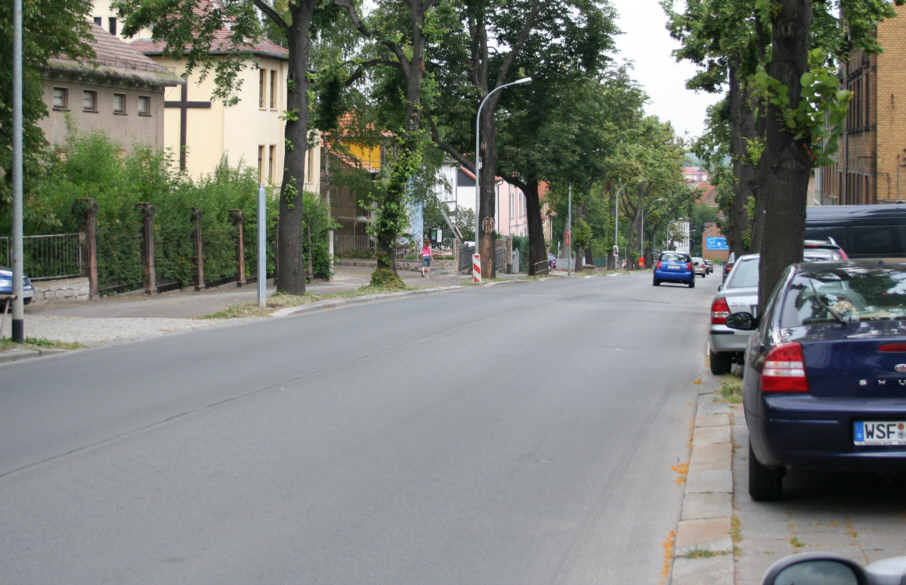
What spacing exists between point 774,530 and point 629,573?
1.07 metres

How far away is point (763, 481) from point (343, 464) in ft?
10.0

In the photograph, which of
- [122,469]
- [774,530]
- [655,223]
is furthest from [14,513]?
[655,223]

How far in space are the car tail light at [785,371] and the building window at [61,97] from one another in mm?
35776

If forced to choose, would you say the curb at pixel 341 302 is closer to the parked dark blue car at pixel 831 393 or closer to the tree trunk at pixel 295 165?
the tree trunk at pixel 295 165

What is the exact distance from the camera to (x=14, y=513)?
695cm

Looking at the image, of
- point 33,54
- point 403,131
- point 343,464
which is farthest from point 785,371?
point 403,131

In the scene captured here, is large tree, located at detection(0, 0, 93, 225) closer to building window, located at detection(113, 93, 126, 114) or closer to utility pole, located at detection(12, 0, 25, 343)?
utility pole, located at detection(12, 0, 25, 343)

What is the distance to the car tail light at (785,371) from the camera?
6812 mm

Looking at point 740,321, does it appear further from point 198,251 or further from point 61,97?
point 61,97

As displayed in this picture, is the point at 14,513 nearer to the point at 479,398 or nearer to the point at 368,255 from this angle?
the point at 479,398

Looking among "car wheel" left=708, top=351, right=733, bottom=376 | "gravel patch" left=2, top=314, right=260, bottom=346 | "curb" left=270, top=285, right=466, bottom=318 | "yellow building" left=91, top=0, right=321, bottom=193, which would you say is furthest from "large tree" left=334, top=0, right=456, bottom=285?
"car wheel" left=708, top=351, right=733, bottom=376

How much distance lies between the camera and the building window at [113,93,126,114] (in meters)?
41.4

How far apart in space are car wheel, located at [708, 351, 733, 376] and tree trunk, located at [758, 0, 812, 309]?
6.28 ft

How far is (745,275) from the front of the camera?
15.7 metres
